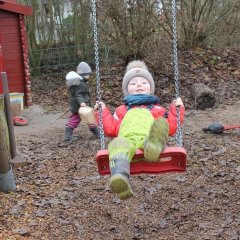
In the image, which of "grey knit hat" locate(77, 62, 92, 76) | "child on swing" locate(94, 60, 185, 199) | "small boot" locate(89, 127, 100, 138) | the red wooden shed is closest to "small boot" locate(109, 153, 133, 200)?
"child on swing" locate(94, 60, 185, 199)

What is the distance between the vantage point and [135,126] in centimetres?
423

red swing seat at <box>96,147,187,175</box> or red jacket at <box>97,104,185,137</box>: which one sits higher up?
red jacket at <box>97,104,185,137</box>

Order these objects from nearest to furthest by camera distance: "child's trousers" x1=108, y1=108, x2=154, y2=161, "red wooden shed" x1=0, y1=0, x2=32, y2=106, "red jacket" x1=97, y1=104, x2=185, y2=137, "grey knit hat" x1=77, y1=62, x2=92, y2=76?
1. "child's trousers" x1=108, y1=108, x2=154, y2=161
2. "red jacket" x1=97, y1=104, x2=185, y2=137
3. "grey knit hat" x1=77, y1=62, x2=92, y2=76
4. "red wooden shed" x1=0, y1=0, x2=32, y2=106

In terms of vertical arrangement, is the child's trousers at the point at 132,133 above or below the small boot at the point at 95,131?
above

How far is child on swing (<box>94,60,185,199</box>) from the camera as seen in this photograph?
375 cm

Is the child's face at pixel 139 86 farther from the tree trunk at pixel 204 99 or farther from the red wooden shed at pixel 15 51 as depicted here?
the red wooden shed at pixel 15 51

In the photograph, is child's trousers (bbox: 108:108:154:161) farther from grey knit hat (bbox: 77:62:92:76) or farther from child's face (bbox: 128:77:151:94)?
grey knit hat (bbox: 77:62:92:76)

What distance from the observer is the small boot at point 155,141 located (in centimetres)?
385

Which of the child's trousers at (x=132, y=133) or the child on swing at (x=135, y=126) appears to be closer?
the child on swing at (x=135, y=126)

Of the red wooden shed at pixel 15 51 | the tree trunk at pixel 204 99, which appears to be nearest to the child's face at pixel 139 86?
the tree trunk at pixel 204 99

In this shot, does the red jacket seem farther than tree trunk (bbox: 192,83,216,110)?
No

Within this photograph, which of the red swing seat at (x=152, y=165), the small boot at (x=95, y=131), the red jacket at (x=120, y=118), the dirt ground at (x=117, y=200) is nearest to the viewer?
the red swing seat at (x=152, y=165)

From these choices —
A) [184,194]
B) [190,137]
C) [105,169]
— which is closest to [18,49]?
[190,137]

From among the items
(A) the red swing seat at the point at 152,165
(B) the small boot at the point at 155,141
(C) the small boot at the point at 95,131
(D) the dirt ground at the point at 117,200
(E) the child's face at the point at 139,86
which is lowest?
(D) the dirt ground at the point at 117,200
